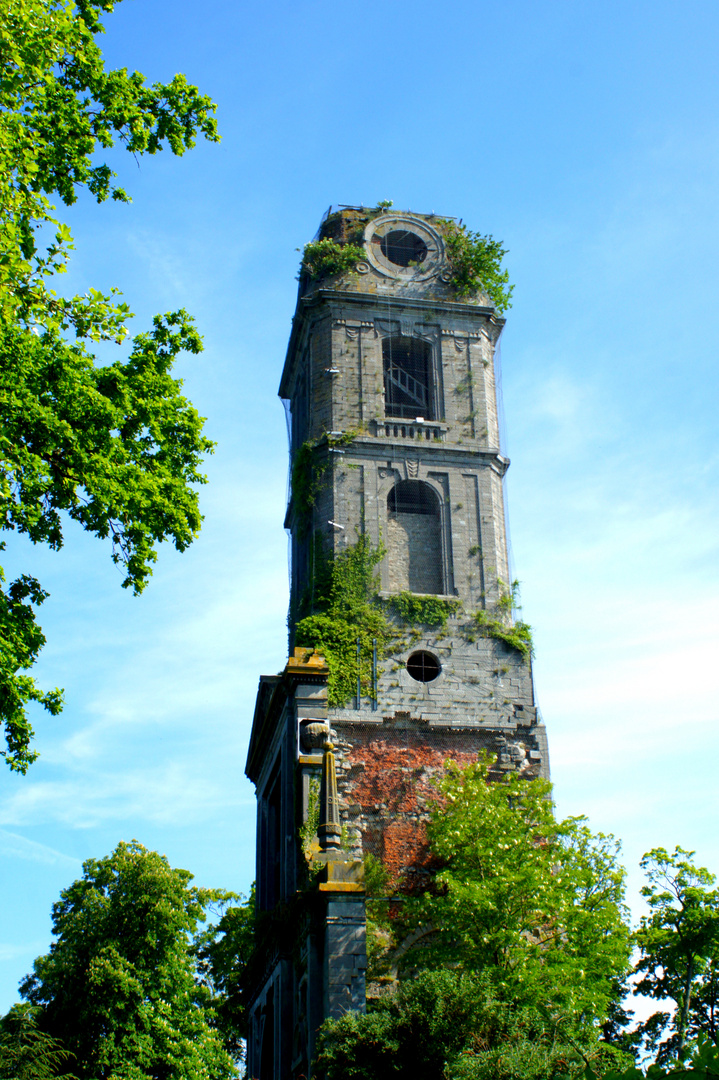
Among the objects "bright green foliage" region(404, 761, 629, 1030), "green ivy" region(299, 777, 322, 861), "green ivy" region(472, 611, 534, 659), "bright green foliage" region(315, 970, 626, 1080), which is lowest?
"bright green foliage" region(315, 970, 626, 1080)

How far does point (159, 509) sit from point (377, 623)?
47.9 ft

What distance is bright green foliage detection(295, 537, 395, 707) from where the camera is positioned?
89.2 feet

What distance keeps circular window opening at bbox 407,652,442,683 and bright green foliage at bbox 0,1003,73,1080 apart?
41.6 feet

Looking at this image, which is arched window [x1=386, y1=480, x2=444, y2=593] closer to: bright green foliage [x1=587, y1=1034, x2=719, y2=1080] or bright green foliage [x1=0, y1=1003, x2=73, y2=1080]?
bright green foliage [x1=0, y1=1003, x2=73, y2=1080]

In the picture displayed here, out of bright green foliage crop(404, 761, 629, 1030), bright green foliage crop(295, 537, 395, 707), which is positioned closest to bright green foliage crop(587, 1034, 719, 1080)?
bright green foliage crop(404, 761, 629, 1030)

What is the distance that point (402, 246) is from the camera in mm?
35250

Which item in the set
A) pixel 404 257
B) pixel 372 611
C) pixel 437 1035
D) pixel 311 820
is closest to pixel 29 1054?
pixel 311 820

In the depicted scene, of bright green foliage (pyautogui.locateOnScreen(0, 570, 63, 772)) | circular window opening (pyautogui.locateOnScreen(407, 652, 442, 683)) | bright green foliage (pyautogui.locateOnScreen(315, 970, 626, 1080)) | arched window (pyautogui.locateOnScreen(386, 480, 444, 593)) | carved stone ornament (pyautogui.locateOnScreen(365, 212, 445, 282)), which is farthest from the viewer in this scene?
carved stone ornament (pyautogui.locateOnScreen(365, 212, 445, 282))

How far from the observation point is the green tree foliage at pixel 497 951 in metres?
15.6

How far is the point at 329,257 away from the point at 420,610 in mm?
12239

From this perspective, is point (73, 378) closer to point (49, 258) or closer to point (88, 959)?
point (49, 258)

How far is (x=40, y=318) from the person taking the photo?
14.0 meters

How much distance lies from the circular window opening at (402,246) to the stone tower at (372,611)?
53 mm

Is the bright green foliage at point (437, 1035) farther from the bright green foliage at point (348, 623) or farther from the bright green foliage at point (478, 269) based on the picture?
the bright green foliage at point (478, 269)
